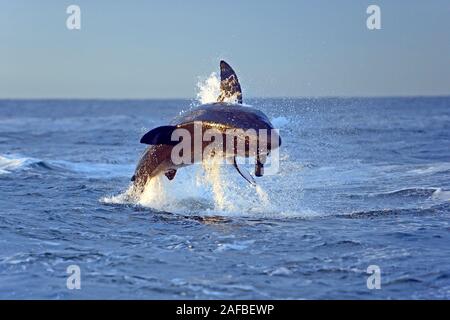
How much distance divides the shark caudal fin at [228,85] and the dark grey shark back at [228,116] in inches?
33.7

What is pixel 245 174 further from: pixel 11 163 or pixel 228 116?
pixel 11 163

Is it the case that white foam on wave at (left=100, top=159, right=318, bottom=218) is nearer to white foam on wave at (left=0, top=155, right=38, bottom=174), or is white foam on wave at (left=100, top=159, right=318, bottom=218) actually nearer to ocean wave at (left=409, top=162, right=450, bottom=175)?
ocean wave at (left=409, top=162, right=450, bottom=175)

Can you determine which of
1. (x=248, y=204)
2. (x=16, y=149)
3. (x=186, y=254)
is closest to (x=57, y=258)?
(x=186, y=254)

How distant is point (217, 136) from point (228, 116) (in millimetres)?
585

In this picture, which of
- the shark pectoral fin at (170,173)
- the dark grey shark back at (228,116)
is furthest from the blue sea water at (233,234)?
the dark grey shark back at (228,116)

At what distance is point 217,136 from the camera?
1493cm

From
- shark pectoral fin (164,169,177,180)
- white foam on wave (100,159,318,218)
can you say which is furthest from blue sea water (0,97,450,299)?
shark pectoral fin (164,169,177,180)

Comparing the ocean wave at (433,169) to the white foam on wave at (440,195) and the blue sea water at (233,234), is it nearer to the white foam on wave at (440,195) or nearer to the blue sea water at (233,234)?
the blue sea water at (233,234)

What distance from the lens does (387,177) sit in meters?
23.8

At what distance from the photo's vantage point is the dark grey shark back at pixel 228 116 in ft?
45.9

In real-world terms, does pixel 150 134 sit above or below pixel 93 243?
above

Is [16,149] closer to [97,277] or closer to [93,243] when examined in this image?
[93,243]
